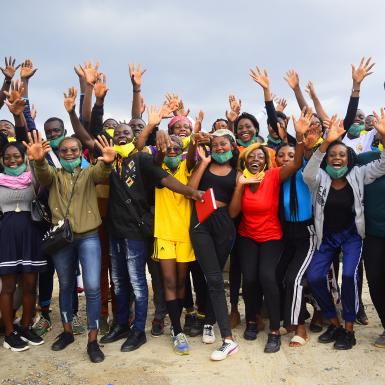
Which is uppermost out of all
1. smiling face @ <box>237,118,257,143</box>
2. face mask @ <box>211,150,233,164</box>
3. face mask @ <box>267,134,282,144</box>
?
smiling face @ <box>237,118,257,143</box>

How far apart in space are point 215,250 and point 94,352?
1.91m

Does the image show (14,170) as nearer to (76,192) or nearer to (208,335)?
(76,192)

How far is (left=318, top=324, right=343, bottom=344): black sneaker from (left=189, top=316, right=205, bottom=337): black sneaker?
156cm

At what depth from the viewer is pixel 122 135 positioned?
5555mm

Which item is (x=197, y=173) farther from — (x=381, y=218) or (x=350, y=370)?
(x=350, y=370)

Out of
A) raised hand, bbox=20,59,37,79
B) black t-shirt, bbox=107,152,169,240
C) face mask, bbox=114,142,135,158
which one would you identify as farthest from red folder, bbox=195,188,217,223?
raised hand, bbox=20,59,37,79

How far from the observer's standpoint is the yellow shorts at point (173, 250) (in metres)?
5.32

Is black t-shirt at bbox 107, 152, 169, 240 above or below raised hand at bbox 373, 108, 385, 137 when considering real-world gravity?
below

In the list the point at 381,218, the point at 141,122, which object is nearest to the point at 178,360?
the point at 381,218

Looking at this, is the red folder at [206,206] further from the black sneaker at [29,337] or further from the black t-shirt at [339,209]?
the black sneaker at [29,337]

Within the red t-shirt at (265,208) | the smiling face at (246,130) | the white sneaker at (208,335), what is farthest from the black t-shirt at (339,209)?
the white sneaker at (208,335)

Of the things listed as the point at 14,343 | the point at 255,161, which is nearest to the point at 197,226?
the point at 255,161

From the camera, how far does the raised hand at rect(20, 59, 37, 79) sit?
7.11 meters

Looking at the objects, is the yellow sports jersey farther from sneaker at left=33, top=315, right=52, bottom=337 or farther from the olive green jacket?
sneaker at left=33, top=315, right=52, bottom=337
